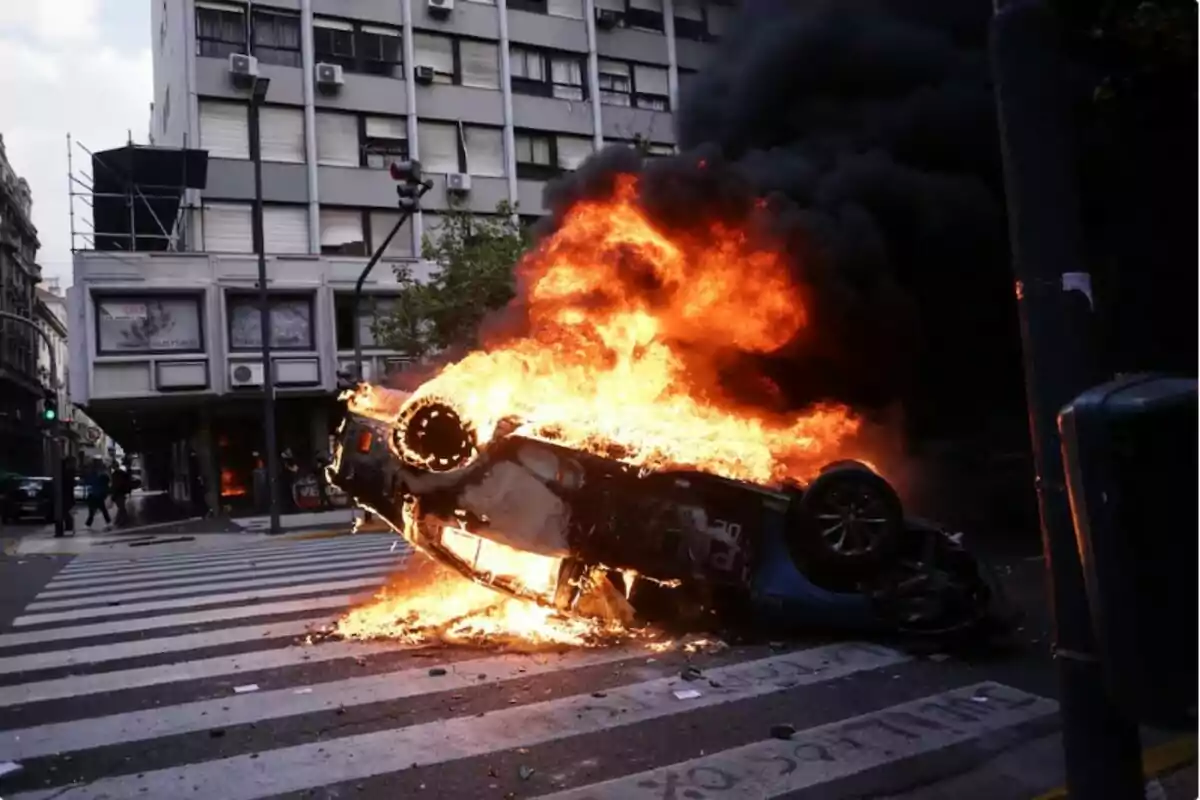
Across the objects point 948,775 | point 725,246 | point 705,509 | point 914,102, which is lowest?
point 948,775

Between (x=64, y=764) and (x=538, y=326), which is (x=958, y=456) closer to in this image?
(x=538, y=326)

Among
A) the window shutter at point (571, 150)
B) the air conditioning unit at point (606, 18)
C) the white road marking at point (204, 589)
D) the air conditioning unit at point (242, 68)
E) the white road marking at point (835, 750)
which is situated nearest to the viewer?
the white road marking at point (835, 750)

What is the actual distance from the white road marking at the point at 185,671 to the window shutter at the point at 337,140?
2355cm

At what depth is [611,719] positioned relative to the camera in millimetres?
5461

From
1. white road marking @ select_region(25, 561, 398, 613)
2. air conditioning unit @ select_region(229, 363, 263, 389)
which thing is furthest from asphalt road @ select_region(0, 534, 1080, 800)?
air conditioning unit @ select_region(229, 363, 263, 389)

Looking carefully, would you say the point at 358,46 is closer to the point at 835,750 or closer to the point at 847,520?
the point at 847,520

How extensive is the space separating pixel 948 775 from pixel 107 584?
1038 centimetres

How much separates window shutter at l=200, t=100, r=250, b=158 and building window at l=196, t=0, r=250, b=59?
1.42 metres

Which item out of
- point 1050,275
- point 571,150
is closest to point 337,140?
point 571,150

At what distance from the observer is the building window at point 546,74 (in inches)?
1235

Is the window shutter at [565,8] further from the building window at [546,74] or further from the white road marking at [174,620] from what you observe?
the white road marking at [174,620]

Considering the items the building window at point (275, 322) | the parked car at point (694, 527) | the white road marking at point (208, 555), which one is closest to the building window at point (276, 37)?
the building window at point (275, 322)

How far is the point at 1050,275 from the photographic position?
260 centimetres

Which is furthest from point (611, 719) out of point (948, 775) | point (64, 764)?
point (64, 764)
